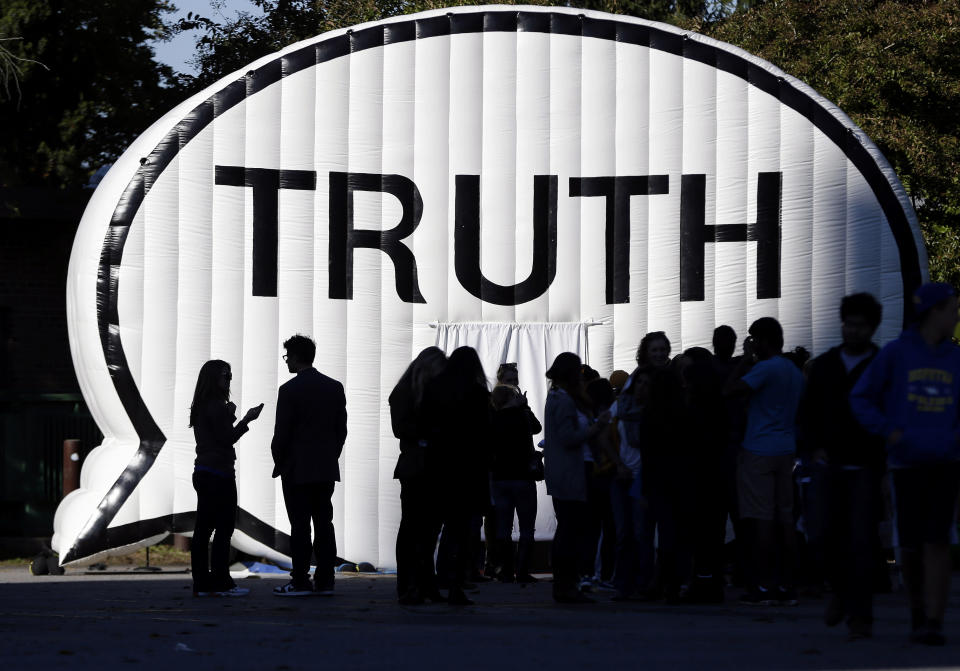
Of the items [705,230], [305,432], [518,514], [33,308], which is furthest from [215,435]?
[33,308]

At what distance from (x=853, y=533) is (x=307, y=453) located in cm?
385

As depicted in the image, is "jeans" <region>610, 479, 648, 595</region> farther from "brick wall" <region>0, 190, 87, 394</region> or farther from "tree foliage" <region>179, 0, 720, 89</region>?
"tree foliage" <region>179, 0, 720, 89</region>

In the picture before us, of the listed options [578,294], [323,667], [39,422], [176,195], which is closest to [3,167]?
[39,422]

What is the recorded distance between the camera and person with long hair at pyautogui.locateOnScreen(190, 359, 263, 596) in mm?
9625

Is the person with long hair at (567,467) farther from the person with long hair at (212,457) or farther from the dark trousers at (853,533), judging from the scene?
the dark trousers at (853,533)

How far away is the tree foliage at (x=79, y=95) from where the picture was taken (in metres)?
24.1

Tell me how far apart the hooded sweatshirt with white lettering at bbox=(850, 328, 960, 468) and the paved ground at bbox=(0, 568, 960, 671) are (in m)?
0.88

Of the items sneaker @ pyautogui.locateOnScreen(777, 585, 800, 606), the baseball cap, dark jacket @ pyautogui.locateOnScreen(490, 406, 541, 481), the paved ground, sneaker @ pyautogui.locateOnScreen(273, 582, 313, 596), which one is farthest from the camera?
dark jacket @ pyautogui.locateOnScreen(490, 406, 541, 481)

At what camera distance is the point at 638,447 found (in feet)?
31.5

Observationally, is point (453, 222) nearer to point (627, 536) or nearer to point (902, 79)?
point (627, 536)

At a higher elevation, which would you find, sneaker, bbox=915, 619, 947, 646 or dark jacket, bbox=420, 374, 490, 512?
dark jacket, bbox=420, 374, 490, 512

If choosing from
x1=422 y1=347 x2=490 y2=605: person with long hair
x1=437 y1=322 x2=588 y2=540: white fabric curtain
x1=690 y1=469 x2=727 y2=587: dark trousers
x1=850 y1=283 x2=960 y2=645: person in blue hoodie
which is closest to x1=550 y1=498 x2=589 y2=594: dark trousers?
x1=422 y1=347 x2=490 y2=605: person with long hair

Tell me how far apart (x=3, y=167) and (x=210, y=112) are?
11149 millimetres

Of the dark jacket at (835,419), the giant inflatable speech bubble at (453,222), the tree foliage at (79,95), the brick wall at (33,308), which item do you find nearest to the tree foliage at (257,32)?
the tree foliage at (79,95)
